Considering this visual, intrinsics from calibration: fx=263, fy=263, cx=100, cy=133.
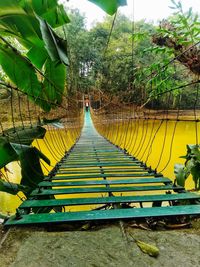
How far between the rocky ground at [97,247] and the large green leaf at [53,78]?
1.05 meters

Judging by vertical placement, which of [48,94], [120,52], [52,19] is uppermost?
[120,52]

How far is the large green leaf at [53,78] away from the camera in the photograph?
5.04 ft

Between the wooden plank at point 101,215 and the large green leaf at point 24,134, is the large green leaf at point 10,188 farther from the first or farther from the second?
the wooden plank at point 101,215

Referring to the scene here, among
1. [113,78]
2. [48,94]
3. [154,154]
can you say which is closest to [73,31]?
[113,78]

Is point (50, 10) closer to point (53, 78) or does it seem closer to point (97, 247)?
point (53, 78)

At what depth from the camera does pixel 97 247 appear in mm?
589

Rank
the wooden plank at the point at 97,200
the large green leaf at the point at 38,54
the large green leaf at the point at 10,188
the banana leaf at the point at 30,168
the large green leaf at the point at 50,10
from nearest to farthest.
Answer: the wooden plank at the point at 97,200, the large green leaf at the point at 10,188, the banana leaf at the point at 30,168, the large green leaf at the point at 50,10, the large green leaf at the point at 38,54

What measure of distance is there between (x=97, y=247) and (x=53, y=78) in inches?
46.8

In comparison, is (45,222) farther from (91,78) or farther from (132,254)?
(91,78)

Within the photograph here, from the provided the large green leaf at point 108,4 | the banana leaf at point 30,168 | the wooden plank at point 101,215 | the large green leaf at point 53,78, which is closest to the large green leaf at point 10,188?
the banana leaf at point 30,168

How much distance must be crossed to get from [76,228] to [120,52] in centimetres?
1578

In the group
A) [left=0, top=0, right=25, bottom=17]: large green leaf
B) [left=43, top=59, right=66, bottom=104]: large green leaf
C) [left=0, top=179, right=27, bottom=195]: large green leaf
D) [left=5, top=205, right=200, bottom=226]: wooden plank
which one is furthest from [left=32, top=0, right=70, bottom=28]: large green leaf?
[left=5, top=205, right=200, bottom=226]: wooden plank

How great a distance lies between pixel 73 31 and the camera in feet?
51.7

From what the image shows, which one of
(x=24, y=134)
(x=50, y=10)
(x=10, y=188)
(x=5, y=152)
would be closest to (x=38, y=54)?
(x=50, y=10)
